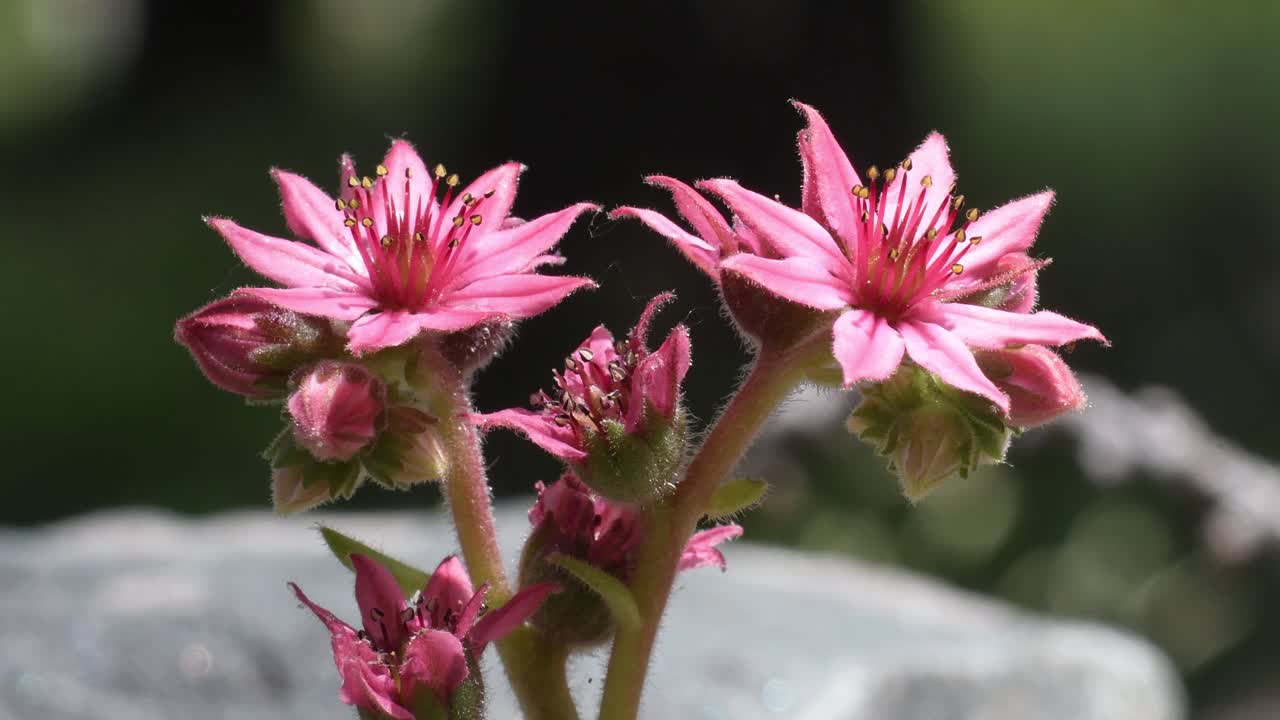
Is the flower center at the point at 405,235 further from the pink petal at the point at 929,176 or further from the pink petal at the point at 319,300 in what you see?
the pink petal at the point at 929,176

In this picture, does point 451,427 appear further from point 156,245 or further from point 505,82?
point 156,245

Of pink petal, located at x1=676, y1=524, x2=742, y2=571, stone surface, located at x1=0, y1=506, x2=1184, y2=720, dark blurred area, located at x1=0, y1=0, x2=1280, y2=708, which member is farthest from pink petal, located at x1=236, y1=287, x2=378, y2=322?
dark blurred area, located at x1=0, y1=0, x2=1280, y2=708

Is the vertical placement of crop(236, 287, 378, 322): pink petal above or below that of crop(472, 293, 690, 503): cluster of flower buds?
above

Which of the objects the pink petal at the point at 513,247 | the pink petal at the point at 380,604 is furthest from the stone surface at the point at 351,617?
the pink petal at the point at 513,247

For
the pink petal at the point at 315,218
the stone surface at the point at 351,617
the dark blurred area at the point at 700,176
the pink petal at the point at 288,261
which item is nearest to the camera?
the pink petal at the point at 288,261

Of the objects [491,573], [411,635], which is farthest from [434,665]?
[491,573]

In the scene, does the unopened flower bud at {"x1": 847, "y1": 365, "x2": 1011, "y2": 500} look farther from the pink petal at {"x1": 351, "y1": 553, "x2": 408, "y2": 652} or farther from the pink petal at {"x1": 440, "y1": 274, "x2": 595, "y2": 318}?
the pink petal at {"x1": 351, "y1": 553, "x2": 408, "y2": 652}

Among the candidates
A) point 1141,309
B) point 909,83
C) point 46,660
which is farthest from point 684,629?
point 1141,309
